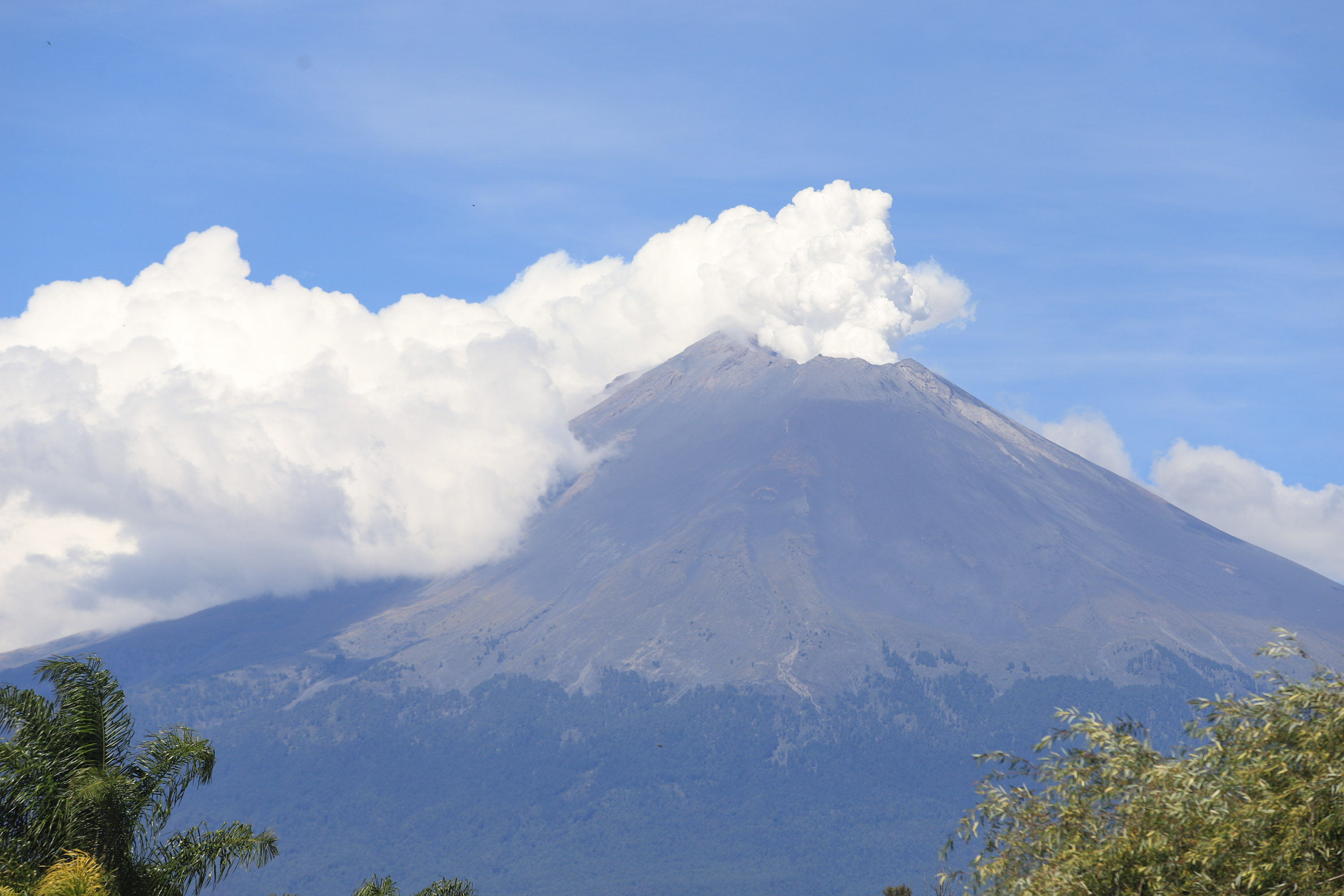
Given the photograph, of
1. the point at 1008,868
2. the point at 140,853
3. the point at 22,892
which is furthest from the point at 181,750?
the point at 1008,868

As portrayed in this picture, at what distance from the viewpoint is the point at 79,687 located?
56.5 feet

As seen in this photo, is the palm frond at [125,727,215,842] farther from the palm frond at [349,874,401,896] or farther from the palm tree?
the palm frond at [349,874,401,896]

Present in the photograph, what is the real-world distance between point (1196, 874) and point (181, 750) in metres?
14.1

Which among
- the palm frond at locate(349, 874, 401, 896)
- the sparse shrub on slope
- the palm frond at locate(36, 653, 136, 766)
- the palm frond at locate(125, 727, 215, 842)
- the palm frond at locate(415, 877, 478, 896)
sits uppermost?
the palm frond at locate(36, 653, 136, 766)

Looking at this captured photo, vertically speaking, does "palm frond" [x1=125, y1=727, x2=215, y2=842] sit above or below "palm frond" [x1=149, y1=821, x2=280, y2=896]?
above

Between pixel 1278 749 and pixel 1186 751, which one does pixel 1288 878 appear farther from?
pixel 1186 751

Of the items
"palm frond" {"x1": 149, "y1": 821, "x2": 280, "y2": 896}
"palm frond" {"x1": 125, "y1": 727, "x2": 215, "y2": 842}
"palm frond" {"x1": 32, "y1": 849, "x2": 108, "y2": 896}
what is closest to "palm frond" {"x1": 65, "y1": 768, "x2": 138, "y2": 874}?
"palm frond" {"x1": 125, "y1": 727, "x2": 215, "y2": 842}

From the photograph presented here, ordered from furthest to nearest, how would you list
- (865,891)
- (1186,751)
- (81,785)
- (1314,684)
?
(865,891) < (1186,751) < (1314,684) < (81,785)

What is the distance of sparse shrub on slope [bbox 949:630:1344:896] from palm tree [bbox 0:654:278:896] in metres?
12.4

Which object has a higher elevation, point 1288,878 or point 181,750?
point 181,750

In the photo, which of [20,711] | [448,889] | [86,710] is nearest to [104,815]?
[86,710]

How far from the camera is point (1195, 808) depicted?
18375 mm

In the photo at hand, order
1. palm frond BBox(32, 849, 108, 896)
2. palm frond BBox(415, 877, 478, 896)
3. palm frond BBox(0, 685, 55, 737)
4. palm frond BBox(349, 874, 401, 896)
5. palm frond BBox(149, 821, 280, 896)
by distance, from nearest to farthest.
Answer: palm frond BBox(32, 849, 108, 896) < palm frond BBox(0, 685, 55, 737) < palm frond BBox(149, 821, 280, 896) < palm frond BBox(349, 874, 401, 896) < palm frond BBox(415, 877, 478, 896)

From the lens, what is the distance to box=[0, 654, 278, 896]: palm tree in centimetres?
1642
